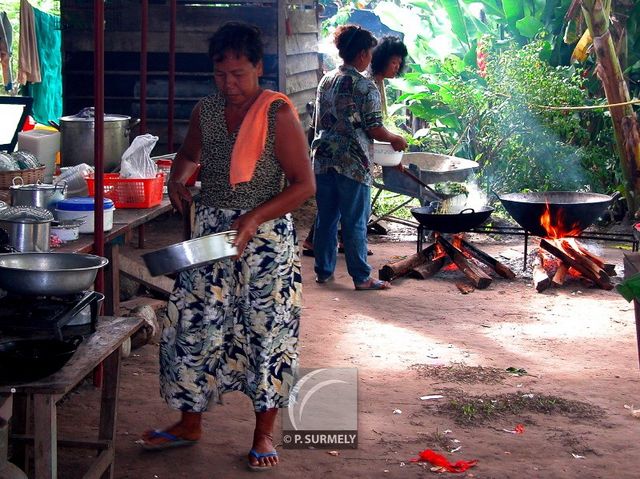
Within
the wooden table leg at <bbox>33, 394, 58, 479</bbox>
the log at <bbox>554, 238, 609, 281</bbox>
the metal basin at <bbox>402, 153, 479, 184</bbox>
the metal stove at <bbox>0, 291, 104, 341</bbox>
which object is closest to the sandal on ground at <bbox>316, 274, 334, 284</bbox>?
the metal basin at <bbox>402, 153, 479, 184</bbox>

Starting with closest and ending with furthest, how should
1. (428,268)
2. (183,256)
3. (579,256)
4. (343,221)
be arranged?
(183,256) → (343,221) → (579,256) → (428,268)

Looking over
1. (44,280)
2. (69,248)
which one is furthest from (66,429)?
(44,280)

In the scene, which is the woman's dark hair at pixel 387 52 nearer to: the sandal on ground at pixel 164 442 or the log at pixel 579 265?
the log at pixel 579 265

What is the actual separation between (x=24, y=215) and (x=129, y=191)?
1.34 meters

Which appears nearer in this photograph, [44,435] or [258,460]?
[44,435]

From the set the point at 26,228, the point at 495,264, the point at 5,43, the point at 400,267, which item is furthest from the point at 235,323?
the point at 5,43

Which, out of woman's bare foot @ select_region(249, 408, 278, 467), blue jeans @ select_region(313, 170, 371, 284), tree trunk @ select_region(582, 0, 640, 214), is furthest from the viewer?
tree trunk @ select_region(582, 0, 640, 214)

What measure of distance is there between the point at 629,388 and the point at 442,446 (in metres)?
1.45

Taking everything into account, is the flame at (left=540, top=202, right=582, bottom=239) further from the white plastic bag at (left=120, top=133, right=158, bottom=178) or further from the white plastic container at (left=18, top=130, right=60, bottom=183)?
the white plastic container at (left=18, top=130, right=60, bottom=183)

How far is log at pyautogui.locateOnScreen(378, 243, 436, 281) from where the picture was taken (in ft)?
25.3

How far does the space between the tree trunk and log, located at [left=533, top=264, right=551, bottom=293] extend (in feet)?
8.32

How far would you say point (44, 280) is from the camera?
3107 mm

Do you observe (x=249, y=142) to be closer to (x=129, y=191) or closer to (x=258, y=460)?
(x=258, y=460)

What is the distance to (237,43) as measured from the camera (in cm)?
370
